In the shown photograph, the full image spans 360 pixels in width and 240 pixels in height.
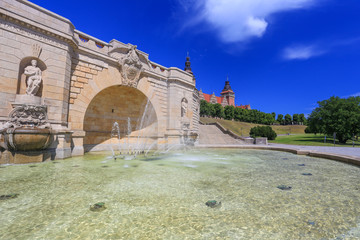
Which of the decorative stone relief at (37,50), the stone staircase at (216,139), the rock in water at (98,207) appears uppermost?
the decorative stone relief at (37,50)

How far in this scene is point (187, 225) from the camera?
2.48m

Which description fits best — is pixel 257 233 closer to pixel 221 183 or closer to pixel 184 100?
pixel 221 183

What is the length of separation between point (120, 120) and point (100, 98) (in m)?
2.39

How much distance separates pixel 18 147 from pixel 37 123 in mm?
1204

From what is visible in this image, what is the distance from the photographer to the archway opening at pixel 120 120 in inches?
497

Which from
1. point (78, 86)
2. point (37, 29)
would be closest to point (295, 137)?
point (78, 86)

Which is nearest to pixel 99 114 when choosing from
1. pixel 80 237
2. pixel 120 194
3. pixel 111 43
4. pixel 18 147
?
pixel 111 43

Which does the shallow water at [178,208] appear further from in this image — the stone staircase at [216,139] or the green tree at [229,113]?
the green tree at [229,113]

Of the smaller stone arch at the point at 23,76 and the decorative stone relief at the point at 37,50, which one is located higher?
the decorative stone relief at the point at 37,50

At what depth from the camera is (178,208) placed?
3.01 meters

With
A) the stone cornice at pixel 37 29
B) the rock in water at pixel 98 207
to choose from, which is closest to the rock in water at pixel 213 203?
the rock in water at pixel 98 207

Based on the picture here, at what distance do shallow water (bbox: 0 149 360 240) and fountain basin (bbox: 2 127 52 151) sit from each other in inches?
96.6

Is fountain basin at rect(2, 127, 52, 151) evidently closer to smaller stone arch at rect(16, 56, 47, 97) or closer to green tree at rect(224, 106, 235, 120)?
smaller stone arch at rect(16, 56, 47, 97)

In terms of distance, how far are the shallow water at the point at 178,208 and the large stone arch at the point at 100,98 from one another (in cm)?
525
